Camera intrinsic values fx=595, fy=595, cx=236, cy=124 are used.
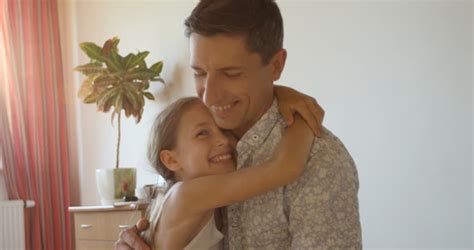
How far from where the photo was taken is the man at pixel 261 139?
1.27 meters

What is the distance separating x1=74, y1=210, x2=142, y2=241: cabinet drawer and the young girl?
2195 millimetres

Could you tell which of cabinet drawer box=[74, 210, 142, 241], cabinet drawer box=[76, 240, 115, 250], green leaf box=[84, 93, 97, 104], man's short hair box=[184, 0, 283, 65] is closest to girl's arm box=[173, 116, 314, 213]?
man's short hair box=[184, 0, 283, 65]

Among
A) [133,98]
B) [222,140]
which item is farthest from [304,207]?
[133,98]

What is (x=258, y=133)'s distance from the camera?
1426 millimetres

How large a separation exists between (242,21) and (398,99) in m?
1.93

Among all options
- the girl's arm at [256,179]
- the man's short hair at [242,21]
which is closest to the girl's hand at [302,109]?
the girl's arm at [256,179]

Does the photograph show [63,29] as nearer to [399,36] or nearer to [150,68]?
[150,68]

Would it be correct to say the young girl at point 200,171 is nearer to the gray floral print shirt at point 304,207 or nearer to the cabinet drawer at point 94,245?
the gray floral print shirt at point 304,207

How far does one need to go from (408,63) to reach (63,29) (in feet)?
10.8

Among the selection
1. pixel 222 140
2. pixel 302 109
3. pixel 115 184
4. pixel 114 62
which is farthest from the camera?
pixel 114 62

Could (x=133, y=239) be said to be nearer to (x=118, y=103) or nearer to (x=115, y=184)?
(x=115, y=184)

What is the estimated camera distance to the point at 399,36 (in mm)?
3059

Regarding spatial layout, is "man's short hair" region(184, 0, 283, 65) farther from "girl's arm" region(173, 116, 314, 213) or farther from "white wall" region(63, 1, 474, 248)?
"white wall" region(63, 1, 474, 248)

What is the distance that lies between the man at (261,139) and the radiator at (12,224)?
359 centimetres
